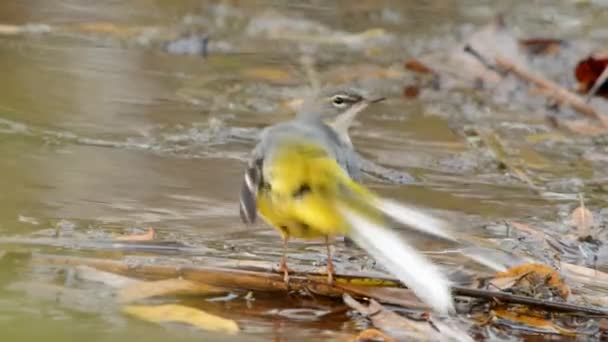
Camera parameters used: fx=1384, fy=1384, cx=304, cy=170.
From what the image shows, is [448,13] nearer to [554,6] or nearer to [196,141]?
[554,6]

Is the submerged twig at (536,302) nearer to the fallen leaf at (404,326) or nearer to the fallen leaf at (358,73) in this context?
the fallen leaf at (404,326)

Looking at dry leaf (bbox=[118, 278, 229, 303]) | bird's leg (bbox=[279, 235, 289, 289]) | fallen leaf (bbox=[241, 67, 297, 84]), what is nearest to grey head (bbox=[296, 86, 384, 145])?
bird's leg (bbox=[279, 235, 289, 289])

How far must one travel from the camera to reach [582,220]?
5.01 m

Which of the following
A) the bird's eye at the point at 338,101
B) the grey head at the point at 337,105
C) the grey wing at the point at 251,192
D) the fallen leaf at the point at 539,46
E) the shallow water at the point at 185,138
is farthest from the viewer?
the fallen leaf at the point at 539,46

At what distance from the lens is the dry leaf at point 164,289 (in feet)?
12.1

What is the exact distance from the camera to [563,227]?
201 inches

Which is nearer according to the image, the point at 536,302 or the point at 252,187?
the point at 536,302

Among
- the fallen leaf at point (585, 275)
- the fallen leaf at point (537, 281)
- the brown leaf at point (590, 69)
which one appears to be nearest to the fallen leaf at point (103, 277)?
the fallen leaf at point (537, 281)

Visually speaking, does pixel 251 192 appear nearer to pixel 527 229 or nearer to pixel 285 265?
pixel 285 265

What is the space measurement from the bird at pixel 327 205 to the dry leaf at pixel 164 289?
246mm

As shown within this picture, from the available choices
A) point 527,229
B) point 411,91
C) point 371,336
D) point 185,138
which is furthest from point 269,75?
point 371,336

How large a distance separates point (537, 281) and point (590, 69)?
14.4 feet

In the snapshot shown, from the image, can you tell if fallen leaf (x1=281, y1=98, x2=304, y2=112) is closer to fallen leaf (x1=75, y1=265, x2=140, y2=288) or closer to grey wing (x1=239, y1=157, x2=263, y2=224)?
grey wing (x1=239, y1=157, x2=263, y2=224)

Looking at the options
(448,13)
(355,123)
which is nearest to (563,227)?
(355,123)
